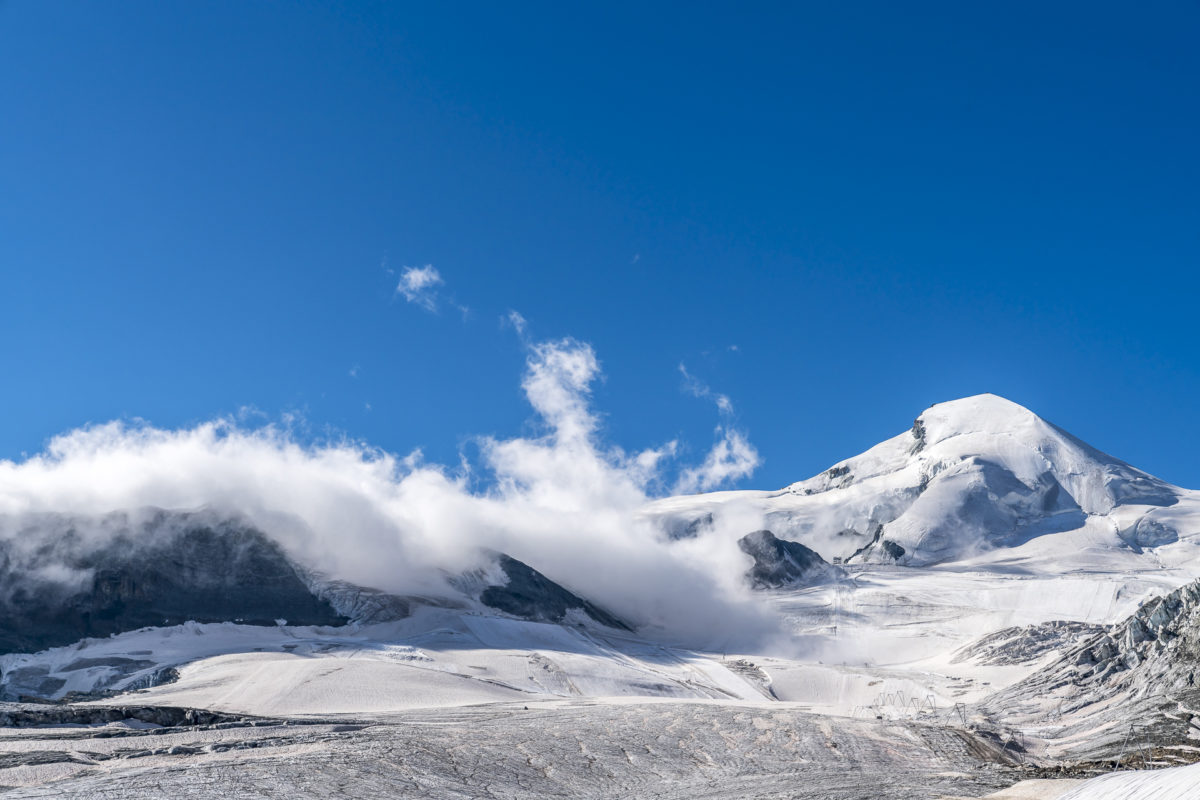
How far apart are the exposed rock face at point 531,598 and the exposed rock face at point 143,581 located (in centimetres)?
2353

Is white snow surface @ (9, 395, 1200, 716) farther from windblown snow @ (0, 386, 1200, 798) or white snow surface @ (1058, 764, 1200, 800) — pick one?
white snow surface @ (1058, 764, 1200, 800)

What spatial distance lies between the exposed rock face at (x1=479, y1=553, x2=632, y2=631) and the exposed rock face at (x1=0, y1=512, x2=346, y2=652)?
23534 millimetres

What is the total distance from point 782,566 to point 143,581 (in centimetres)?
10402

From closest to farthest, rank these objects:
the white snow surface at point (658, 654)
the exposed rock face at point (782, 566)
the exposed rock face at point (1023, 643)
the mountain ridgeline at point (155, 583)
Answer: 1. the white snow surface at point (658, 654)
2. the mountain ridgeline at point (155, 583)
3. the exposed rock face at point (1023, 643)
4. the exposed rock face at point (782, 566)

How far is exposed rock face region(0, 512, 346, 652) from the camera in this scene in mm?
92812

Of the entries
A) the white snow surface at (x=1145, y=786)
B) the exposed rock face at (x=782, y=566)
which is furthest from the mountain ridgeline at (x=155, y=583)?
the white snow surface at (x=1145, y=786)

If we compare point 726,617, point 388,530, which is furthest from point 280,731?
point 726,617

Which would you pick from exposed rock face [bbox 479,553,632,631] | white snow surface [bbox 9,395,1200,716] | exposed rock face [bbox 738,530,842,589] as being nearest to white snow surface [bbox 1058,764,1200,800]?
white snow surface [bbox 9,395,1200,716]

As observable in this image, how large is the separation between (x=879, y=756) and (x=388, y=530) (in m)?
97.8

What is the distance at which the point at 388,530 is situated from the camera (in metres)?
131

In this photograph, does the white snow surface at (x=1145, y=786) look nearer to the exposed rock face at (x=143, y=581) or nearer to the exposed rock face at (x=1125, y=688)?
the exposed rock face at (x=1125, y=688)

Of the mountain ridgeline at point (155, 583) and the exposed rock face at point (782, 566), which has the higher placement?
the exposed rock face at point (782, 566)

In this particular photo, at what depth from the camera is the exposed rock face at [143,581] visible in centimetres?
9281

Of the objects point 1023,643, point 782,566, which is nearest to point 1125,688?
point 1023,643
